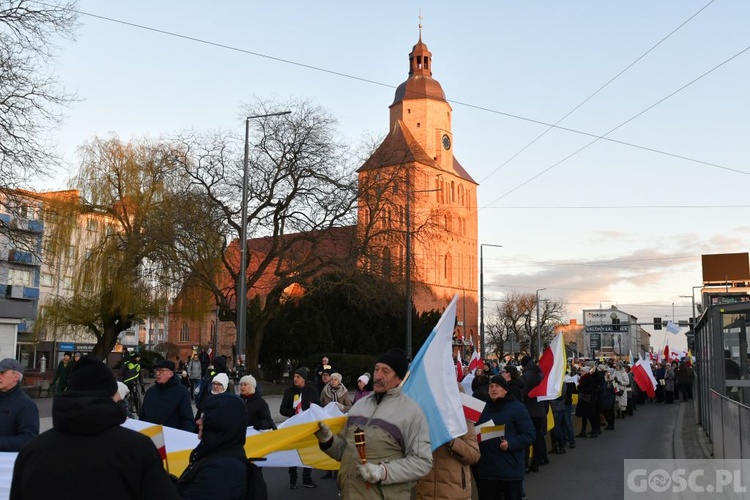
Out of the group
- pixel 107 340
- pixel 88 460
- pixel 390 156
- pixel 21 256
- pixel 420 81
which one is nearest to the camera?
pixel 88 460

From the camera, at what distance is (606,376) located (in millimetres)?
22266

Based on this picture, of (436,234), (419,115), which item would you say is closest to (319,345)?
(436,234)

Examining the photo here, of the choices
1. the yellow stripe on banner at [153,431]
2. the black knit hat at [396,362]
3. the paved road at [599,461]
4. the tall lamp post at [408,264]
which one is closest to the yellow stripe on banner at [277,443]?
the yellow stripe on banner at [153,431]

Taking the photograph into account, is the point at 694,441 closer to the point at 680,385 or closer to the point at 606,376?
the point at 606,376

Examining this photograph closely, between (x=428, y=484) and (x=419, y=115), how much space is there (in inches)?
3570

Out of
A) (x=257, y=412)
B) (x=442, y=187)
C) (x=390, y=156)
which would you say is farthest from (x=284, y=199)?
(x=442, y=187)

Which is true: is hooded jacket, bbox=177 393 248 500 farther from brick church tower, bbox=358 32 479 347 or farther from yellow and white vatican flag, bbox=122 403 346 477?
brick church tower, bbox=358 32 479 347

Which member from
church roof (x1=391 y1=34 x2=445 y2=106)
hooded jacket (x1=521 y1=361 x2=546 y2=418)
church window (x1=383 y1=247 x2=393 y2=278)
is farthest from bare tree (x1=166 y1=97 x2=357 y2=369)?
church roof (x1=391 y1=34 x2=445 y2=106)

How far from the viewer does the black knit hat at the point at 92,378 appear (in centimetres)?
319

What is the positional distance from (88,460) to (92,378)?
0.37 metres

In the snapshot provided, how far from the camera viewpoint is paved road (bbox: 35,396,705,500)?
1137 cm

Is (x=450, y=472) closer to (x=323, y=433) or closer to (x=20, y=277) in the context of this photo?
(x=323, y=433)

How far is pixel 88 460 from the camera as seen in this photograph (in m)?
2.97

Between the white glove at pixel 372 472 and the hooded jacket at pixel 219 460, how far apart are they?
73 cm
